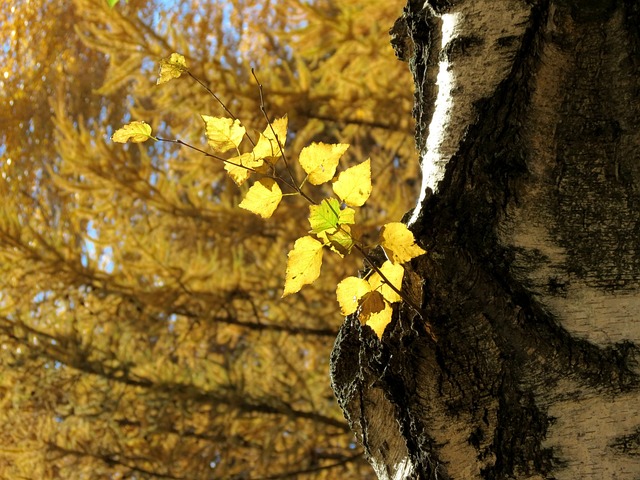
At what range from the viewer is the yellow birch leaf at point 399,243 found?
1.20ft

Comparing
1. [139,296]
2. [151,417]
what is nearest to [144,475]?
[151,417]

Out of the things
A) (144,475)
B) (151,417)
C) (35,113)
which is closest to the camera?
(144,475)

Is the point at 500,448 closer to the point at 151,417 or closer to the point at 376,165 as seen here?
the point at 151,417

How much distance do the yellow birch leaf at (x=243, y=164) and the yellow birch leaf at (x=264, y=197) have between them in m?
0.02

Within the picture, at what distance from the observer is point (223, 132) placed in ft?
1.43

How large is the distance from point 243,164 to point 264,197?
0.03 m

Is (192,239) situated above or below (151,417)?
above

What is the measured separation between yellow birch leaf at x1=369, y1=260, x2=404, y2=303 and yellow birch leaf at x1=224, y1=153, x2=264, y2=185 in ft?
0.36

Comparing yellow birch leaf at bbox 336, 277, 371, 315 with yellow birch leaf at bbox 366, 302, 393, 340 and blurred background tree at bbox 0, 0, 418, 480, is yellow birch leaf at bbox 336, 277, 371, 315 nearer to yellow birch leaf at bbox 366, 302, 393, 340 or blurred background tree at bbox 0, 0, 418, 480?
yellow birch leaf at bbox 366, 302, 393, 340

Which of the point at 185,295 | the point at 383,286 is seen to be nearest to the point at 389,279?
the point at 383,286

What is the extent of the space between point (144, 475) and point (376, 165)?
60.4 inches

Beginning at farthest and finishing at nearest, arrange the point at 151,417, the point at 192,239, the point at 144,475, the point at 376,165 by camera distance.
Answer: the point at 192,239
the point at 376,165
the point at 151,417
the point at 144,475

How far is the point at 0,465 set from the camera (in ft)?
9.71

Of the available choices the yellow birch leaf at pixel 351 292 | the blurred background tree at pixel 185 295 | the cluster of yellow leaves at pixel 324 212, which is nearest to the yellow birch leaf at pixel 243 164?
the cluster of yellow leaves at pixel 324 212
